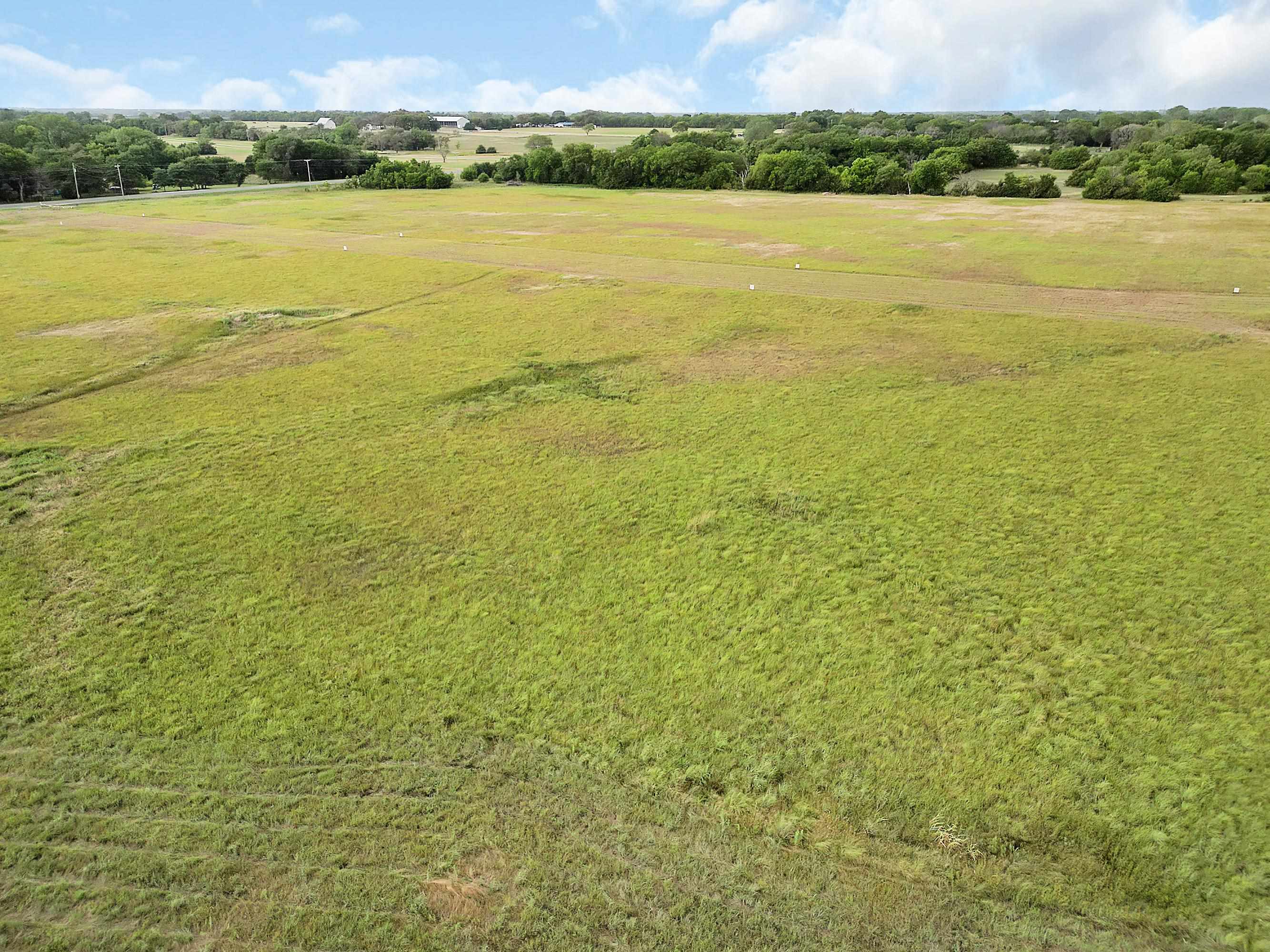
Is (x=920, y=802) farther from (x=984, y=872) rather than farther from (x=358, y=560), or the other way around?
(x=358, y=560)

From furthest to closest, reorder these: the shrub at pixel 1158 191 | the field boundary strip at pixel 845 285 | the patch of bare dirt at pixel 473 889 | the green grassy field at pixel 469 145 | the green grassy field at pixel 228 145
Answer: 1. the green grassy field at pixel 469 145
2. the green grassy field at pixel 228 145
3. the shrub at pixel 1158 191
4. the field boundary strip at pixel 845 285
5. the patch of bare dirt at pixel 473 889

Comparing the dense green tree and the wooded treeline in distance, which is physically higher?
the dense green tree

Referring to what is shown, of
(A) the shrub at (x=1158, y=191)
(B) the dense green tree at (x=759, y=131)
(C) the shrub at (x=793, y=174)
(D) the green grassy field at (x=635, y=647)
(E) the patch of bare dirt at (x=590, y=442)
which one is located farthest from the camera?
(B) the dense green tree at (x=759, y=131)

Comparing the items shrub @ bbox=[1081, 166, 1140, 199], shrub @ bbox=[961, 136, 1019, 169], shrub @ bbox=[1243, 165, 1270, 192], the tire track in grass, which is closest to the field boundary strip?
the tire track in grass

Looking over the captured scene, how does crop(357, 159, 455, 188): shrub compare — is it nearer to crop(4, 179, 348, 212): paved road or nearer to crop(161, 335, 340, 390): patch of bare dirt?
crop(4, 179, 348, 212): paved road

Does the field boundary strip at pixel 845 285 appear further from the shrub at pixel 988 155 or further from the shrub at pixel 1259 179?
the shrub at pixel 988 155

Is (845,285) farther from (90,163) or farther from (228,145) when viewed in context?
(228,145)

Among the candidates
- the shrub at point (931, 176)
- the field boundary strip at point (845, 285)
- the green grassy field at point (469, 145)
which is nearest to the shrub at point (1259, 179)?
the shrub at point (931, 176)
